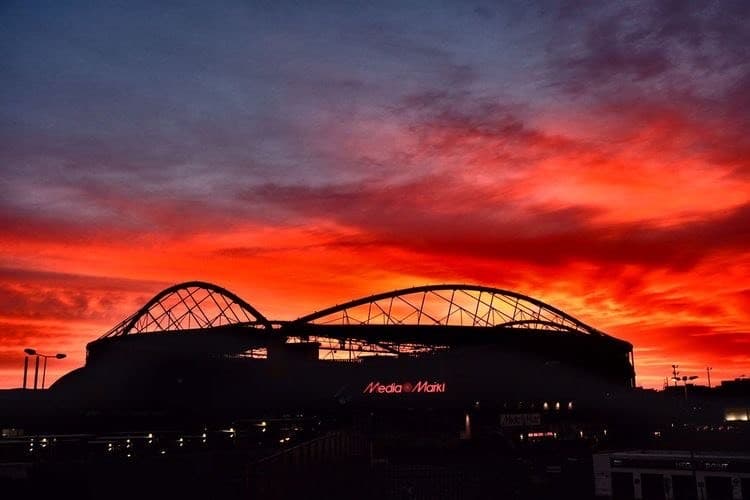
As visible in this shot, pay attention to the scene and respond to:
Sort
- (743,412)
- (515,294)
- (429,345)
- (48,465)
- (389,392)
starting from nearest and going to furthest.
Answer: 1. (48,465)
2. (389,392)
3. (429,345)
4. (515,294)
5. (743,412)

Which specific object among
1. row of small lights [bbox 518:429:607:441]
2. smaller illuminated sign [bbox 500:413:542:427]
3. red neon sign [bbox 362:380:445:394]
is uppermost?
red neon sign [bbox 362:380:445:394]

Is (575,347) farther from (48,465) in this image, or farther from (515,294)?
(48,465)

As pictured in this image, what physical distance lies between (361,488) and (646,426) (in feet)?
308

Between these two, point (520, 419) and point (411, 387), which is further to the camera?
point (520, 419)

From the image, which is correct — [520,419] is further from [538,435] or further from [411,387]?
[411,387]

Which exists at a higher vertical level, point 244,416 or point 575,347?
point 575,347

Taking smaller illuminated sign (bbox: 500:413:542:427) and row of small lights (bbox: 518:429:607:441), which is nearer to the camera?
smaller illuminated sign (bbox: 500:413:542:427)

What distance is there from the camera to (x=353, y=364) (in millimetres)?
109188

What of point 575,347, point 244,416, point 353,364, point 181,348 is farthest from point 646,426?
point 181,348

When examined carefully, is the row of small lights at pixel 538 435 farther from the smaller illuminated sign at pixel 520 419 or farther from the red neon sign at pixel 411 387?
the red neon sign at pixel 411 387

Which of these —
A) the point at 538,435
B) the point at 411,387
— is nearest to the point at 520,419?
the point at 538,435

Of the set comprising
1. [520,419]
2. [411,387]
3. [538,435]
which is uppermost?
[411,387]

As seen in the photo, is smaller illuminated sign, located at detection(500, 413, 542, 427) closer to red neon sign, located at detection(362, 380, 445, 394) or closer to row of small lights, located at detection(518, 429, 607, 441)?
row of small lights, located at detection(518, 429, 607, 441)

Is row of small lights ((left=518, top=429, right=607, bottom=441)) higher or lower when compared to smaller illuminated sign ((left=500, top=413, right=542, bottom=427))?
lower
